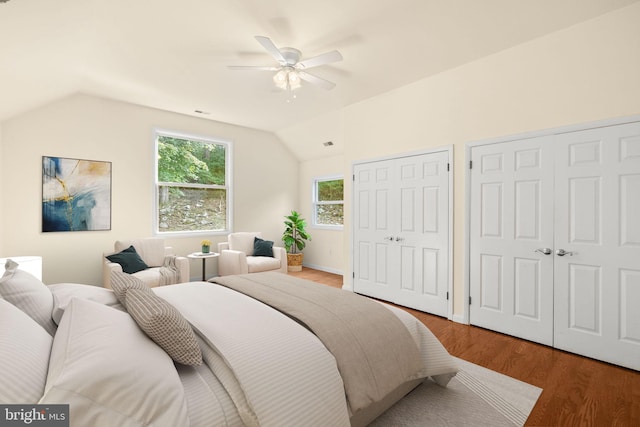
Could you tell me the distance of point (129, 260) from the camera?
3924 millimetres

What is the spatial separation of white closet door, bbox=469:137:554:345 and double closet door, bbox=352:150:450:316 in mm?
347

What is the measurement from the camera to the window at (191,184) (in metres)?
4.98

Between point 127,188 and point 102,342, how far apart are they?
13.7 feet

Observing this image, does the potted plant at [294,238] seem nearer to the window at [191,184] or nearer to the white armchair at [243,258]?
the white armchair at [243,258]

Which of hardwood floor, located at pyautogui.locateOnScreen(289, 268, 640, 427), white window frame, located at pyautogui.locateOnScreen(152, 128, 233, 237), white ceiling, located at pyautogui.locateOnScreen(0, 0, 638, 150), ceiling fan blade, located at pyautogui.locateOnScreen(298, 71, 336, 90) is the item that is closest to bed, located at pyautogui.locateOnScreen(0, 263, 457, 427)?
hardwood floor, located at pyautogui.locateOnScreen(289, 268, 640, 427)

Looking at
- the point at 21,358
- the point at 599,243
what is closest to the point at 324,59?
the point at 21,358

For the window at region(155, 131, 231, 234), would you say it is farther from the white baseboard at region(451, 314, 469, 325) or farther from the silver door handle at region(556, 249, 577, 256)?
the silver door handle at region(556, 249, 577, 256)

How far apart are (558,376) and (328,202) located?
15.0ft

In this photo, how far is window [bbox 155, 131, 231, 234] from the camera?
4977 mm

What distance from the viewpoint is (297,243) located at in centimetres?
634

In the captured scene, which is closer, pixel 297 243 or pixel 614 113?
pixel 614 113

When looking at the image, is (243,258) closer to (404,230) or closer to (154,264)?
(154,264)

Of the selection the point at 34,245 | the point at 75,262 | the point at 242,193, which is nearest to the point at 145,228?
the point at 75,262

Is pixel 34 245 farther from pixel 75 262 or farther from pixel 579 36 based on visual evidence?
pixel 579 36
